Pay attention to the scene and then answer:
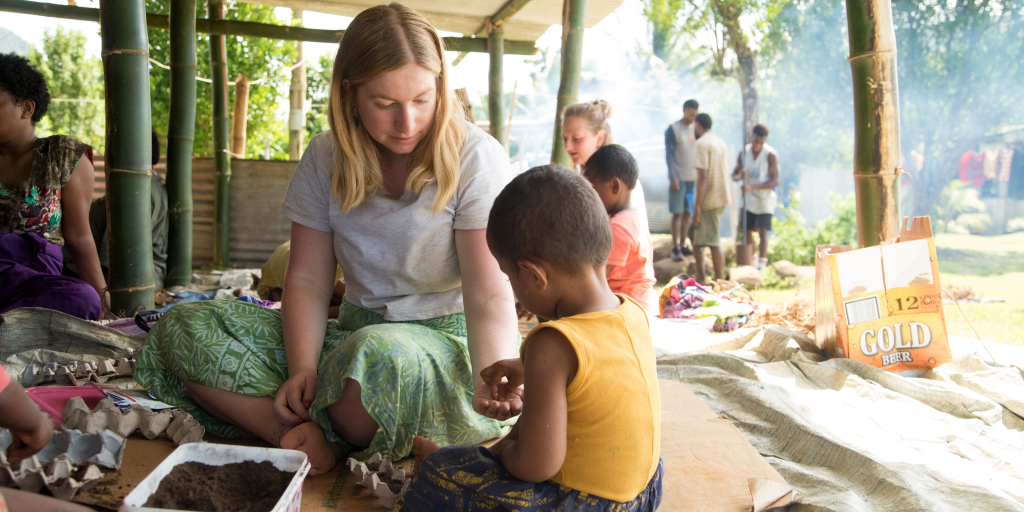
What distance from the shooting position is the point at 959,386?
2.73 meters

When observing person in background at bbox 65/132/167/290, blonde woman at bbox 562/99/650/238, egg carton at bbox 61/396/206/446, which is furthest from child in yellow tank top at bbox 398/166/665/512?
person in background at bbox 65/132/167/290

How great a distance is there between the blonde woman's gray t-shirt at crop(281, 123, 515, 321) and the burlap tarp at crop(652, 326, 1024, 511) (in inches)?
45.3

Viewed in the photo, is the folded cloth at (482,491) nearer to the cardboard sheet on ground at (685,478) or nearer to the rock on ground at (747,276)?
the cardboard sheet on ground at (685,478)

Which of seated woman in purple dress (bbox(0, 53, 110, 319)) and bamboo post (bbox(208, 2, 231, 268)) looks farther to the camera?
bamboo post (bbox(208, 2, 231, 268))

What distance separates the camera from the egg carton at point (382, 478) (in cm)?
150

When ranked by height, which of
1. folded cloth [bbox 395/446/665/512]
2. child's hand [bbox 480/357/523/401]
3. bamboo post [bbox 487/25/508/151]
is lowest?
folded cloth [bbox 395/446/665/512]

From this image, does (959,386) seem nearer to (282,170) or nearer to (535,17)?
(535,17)

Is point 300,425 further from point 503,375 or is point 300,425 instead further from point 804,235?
point 804,235

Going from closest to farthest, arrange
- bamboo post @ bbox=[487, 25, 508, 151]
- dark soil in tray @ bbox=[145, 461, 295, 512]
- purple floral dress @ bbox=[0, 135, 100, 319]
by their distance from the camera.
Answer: dark soil in tray @ bbox=[145, 461, 295, 512]
purple floral dress @ bbox=[0, 135, 100, 319]
bamboo post @ bbox=[487, 25, 508, 151]

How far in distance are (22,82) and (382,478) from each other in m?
Result: 2.39

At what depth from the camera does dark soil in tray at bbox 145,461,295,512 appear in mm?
1175

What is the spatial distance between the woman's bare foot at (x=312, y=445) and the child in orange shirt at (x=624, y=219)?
5.28ft

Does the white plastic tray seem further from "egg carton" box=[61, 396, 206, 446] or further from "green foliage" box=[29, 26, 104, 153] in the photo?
"green foliage" box=[29, 26, 104, 153]

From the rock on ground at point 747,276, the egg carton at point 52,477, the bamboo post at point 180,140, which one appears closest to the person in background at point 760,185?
the rock on ground at point 747,276
